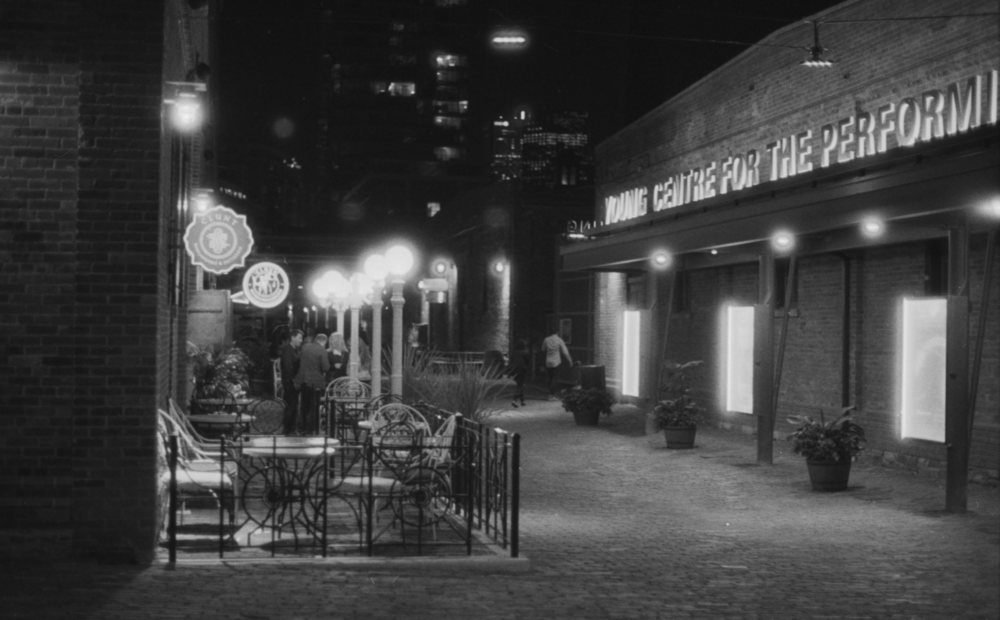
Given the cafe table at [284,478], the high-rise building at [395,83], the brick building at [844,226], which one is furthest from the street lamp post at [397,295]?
the high-rise building at [395,83]

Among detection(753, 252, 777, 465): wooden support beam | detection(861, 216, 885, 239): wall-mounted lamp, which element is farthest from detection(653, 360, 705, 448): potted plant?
detection(861, 216, 885, 239): wall-mounted lamp

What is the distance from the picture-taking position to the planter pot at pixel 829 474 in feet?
50.9

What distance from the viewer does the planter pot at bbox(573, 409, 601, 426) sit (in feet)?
85.7

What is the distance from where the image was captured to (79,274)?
10.2m

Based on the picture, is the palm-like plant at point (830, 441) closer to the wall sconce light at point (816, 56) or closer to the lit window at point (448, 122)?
the wall sconce light at point (816, 56)

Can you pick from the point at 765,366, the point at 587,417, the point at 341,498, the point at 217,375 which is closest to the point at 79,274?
the point at 341,498

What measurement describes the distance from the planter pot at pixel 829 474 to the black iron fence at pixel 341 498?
4660mm

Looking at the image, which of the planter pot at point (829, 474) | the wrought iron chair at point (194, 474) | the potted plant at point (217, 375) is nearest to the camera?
the wrought iron chair at point (194, 474)

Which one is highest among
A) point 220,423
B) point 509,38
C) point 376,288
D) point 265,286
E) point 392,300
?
point 509,38

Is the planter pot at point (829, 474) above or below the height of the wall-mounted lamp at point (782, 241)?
below

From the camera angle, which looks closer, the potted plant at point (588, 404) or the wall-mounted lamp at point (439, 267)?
the potted plant at point (588, 404)

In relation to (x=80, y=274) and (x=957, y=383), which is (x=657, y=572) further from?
(x=957, y=383)

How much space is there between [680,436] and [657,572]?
1082 centimetres

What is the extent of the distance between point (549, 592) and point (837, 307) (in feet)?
38.4
